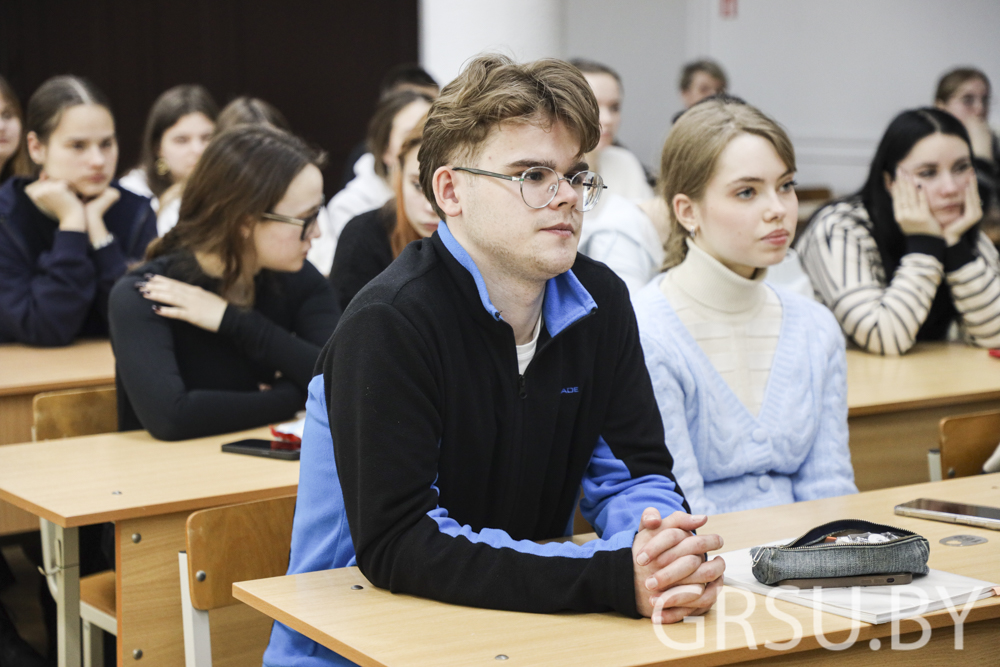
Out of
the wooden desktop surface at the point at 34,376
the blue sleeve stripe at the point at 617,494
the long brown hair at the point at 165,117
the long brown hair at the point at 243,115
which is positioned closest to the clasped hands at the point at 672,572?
the blue sleeve stripe at the point at 617,494

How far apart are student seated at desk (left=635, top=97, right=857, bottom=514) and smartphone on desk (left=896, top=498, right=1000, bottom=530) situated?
287mm

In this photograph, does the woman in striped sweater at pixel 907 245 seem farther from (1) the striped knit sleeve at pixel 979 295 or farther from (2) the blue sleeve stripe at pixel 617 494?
(2) the blue sleeve stripe at pixel 617 494

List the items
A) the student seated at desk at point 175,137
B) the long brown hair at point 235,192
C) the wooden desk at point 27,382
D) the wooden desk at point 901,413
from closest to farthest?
the long brown hair at point 235,192 < the wooden desk at point 901,413 < the wooden desk at point 27,382 < the student seated at desk at point 175,137

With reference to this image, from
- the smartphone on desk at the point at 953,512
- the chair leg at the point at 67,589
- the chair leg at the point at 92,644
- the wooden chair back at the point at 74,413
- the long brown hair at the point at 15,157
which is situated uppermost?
the long brown hair at the point at 15,157

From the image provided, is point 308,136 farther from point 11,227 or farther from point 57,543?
point 57,543

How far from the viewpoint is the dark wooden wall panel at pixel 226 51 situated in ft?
21.2

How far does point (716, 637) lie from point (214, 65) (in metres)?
6.46

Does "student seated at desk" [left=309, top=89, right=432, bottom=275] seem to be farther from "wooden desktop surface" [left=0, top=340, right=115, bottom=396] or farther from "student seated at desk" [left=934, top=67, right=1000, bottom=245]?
"student seated at desk" [left=934, top=67, right=1000, bottom=245]

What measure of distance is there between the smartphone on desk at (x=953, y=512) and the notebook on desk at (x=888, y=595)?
31 centimetres

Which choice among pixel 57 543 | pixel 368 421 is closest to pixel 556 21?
pixel 57 543

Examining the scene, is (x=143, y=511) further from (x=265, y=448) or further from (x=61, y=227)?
(x=61, y=227)

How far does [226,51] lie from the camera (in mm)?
7035

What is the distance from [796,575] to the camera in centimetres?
A: 143

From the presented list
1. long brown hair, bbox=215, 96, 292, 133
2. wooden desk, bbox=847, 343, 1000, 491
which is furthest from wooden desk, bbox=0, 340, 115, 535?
wooden desk, bbox=847, 343, 1000, 491
